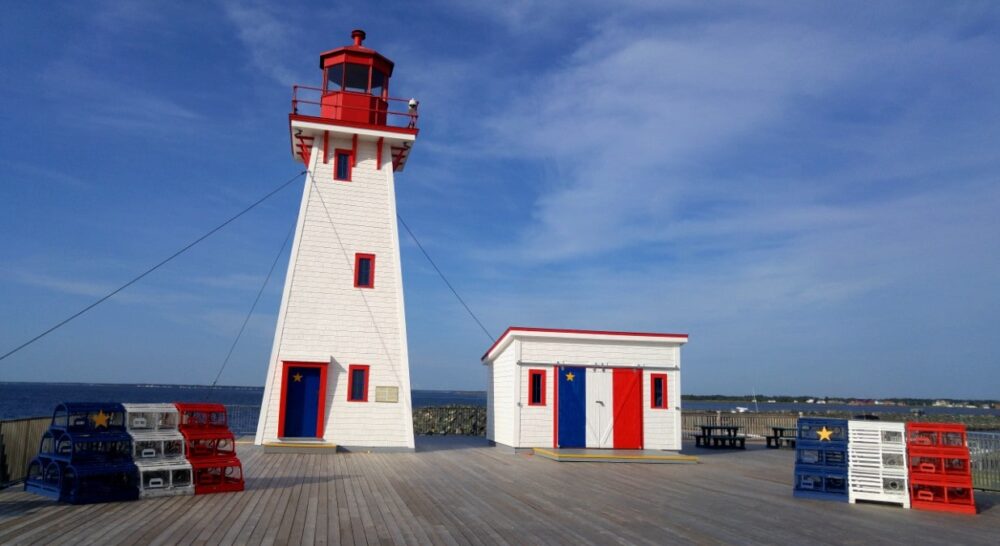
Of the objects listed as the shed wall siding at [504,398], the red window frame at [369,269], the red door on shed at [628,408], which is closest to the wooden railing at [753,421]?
the red door on shed at [628,408]

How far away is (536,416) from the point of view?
17.0 meters

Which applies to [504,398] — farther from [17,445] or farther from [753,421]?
[753,421]

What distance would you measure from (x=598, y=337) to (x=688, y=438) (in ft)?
32.7

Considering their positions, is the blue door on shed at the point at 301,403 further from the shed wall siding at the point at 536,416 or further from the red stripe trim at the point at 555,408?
the red stripe trim at the point at 555,408

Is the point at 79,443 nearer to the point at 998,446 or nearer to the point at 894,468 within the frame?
the point at 894,468

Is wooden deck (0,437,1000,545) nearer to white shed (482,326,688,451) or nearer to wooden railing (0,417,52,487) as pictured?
wooden railing (0,417,52,487)

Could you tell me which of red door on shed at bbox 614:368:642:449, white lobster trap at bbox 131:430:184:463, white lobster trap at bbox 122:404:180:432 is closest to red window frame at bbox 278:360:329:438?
white lobster trap at bbox 122:404:180:432

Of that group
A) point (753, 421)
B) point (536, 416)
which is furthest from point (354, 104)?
point (753, 421)

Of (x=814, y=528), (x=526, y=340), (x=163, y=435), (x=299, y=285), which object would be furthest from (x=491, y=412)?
(x=814, y=528)

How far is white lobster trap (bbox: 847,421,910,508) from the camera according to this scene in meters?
10.2

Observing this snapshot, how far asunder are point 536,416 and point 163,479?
9461mm

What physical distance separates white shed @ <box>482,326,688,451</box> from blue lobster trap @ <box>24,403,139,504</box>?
30.9 feet

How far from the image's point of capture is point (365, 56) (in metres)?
17.9

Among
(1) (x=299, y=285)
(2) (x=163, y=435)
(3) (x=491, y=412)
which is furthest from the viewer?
(3) (x=491, y=412)
